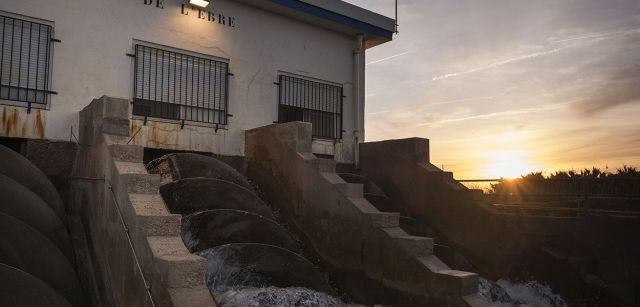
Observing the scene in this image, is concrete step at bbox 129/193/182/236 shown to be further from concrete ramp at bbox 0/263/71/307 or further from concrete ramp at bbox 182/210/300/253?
concrete ramp at bbox 182/210/300/253

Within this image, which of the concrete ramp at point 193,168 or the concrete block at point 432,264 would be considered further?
the concrete ramp at point 193,168

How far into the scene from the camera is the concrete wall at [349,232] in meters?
7.90

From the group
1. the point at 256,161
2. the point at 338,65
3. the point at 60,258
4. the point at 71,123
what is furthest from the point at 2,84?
the point at 338,65

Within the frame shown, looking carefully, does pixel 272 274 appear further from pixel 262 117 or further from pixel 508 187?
pixel 508 187

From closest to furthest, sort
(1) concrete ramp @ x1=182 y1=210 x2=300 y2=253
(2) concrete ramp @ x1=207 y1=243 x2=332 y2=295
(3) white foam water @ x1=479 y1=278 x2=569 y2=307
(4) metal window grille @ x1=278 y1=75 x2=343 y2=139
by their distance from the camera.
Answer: (2) concrete ramp @ x1=207 y1=243 x2=332 y2=295, (1) concrete ramp @ x1=182 y1=210 x2=300 y2=253, (3) white foam water @ x1=479 y1=278 x2=569 y2=307, (4) metal window grille @ x1=278 y1=75 x2=343 y2=139

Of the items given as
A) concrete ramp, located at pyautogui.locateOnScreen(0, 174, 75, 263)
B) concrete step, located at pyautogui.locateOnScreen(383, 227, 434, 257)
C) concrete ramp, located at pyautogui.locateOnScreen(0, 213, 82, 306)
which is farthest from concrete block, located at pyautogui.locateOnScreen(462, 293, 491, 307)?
concrete ramp, located at pyautogui.locateOnScreen(0, 174, 75, 263)

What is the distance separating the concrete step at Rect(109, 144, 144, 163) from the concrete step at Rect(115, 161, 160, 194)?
0.51ft

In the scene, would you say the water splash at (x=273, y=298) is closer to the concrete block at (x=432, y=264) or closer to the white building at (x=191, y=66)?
the concrete block at (x=432, y=264)

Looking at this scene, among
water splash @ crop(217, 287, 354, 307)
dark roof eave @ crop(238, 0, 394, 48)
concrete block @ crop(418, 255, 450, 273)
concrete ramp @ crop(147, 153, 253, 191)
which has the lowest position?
water splash @ crop(217, 287, 354, 307)

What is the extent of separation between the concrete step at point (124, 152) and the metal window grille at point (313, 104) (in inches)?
230

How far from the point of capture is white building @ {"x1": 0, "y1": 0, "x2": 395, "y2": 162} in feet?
29.0

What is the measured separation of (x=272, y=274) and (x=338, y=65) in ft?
25.7

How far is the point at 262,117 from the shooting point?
11891 millimetres

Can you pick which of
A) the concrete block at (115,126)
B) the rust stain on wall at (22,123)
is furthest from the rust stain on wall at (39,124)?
the concrete block at (115,126)
